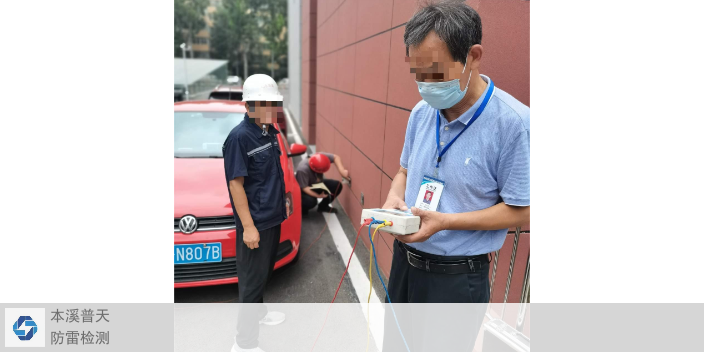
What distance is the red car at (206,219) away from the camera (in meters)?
3.45

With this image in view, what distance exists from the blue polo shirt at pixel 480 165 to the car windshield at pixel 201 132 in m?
3.41

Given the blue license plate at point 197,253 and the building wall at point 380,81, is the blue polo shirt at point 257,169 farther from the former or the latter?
the building wall at point 380,81

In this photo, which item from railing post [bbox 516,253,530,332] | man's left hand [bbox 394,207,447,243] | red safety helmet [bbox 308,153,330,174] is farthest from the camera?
red safety helmet [bbox 308,153,330,174]

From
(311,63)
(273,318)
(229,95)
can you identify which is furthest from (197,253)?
(311,63)

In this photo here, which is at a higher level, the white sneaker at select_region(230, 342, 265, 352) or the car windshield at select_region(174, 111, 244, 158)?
the car windshield at select_region(174, 111, 244, 158)

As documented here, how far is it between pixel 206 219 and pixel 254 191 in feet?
3.46

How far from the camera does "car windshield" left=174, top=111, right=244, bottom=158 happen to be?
15.2 feet

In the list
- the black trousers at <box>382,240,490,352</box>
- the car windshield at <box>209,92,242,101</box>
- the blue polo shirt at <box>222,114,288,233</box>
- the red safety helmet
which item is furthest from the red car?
the car windshield at <box>209,92,242,101</box>

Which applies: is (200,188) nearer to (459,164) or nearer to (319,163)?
(319,163)

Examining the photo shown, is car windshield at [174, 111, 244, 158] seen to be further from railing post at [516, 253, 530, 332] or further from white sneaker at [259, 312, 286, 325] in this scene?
railing post at [516, 253, 530, 332]

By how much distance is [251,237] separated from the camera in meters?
2.64

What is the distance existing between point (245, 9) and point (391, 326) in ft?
208

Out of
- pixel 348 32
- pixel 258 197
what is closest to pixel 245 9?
pixel 348 32

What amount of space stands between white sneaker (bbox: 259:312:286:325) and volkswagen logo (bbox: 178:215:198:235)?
3.14ft
